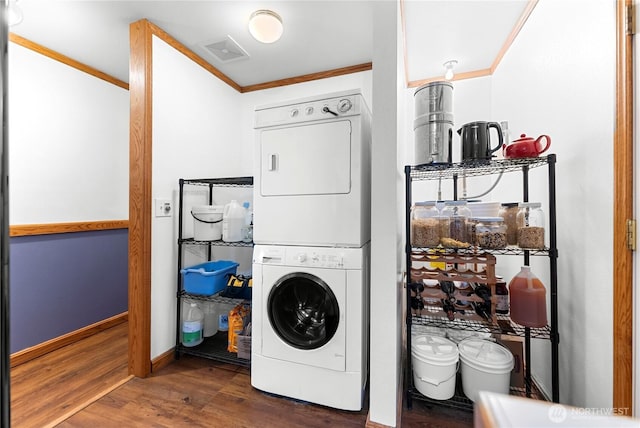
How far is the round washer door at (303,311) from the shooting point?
1.57 m

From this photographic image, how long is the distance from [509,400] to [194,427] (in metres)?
1.56

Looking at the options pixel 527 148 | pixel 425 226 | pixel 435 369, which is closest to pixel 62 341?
pixel 435 369

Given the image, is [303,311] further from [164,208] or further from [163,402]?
[164,208]

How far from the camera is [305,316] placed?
5.72 feet

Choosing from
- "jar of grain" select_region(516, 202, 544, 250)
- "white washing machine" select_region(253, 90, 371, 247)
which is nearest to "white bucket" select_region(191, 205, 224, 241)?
"white washing machine" select_region(253, 90, 371, 247)

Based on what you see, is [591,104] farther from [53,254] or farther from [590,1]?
[53,254]

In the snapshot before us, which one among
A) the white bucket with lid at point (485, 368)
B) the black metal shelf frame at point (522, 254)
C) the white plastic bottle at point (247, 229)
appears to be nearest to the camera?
the black metal shelf frame at point (522, 254)

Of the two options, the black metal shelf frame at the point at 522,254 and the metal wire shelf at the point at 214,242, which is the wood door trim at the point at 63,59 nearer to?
the metal wire shelf at the point at 214,242

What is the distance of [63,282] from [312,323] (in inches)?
85.9

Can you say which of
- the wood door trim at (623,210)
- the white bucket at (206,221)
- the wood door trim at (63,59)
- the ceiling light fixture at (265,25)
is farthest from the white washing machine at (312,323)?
the wood door trim at (63,59)

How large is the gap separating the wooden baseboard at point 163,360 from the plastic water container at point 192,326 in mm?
103

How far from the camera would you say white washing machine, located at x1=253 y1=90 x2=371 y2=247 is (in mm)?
1557

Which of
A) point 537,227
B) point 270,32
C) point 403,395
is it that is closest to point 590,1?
point 537,227

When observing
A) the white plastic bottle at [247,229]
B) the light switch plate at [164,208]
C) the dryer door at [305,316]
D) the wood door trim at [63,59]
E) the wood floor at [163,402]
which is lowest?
the wood floor at [163,402]
